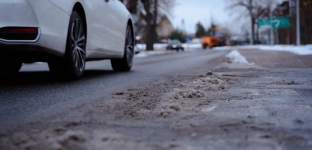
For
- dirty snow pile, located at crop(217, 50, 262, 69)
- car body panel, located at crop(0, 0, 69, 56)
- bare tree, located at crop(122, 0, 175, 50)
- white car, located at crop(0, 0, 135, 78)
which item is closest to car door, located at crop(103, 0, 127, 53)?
white car, located at crop(0, 0, 135, 78)

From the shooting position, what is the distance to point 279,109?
303 cm

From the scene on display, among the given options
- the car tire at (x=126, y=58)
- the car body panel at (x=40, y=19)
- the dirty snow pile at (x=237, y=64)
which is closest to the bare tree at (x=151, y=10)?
the dirty snow pile at (x=237, y=64)

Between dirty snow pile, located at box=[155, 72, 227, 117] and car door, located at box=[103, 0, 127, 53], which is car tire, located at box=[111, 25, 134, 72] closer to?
car door, located at box=[103, 0, 127, 53]

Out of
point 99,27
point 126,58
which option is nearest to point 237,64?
point 126,58

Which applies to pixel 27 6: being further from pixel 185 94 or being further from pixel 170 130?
pixel 170 130

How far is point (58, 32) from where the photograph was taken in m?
4.57

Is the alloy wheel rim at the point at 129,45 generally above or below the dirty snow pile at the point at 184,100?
above

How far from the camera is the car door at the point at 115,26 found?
633 cm

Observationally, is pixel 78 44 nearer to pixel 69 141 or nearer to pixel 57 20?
pixel 57 20

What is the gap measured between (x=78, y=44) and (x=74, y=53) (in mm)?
222

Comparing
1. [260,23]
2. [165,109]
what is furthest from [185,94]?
[260,23]

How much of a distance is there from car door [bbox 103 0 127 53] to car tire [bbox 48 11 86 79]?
3.01 ft

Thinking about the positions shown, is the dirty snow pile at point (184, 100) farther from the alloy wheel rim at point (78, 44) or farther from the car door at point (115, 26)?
the car door at point (115, 26)

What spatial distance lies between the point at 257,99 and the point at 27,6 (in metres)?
2.44
